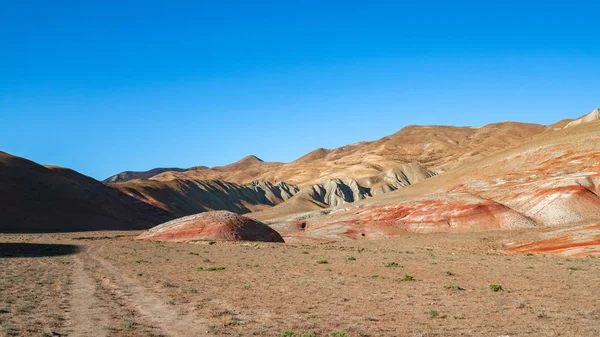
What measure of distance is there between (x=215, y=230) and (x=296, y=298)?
125 ft

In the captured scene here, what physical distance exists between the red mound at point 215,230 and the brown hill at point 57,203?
3105 centimetres

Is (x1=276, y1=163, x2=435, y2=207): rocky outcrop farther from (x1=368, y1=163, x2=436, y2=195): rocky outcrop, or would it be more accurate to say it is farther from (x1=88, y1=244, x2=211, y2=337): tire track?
(x1=88, y1=244, x2=211, y2=337): tire track

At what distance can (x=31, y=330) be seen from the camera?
37.0ft

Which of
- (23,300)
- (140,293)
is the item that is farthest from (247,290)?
(23,300)

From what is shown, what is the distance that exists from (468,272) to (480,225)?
36.8 metres

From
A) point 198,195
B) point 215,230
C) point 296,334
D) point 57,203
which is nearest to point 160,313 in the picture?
point 296,334

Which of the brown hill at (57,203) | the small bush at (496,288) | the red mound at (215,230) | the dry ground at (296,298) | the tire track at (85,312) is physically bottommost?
the small bush at (496,288)

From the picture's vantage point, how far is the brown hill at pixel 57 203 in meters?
79.6

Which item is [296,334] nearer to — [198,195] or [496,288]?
[496,288]

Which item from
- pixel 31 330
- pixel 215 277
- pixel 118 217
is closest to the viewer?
pixel 31 330

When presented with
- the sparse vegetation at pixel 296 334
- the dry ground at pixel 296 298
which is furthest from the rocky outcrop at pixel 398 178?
the sparse vegetation at pixel 296 334

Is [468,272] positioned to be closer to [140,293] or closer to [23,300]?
[140,293]

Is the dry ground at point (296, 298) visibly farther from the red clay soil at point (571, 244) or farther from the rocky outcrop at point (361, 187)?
the rocky outcrop at point (361, 187)

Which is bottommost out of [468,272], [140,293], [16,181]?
[468,272]
